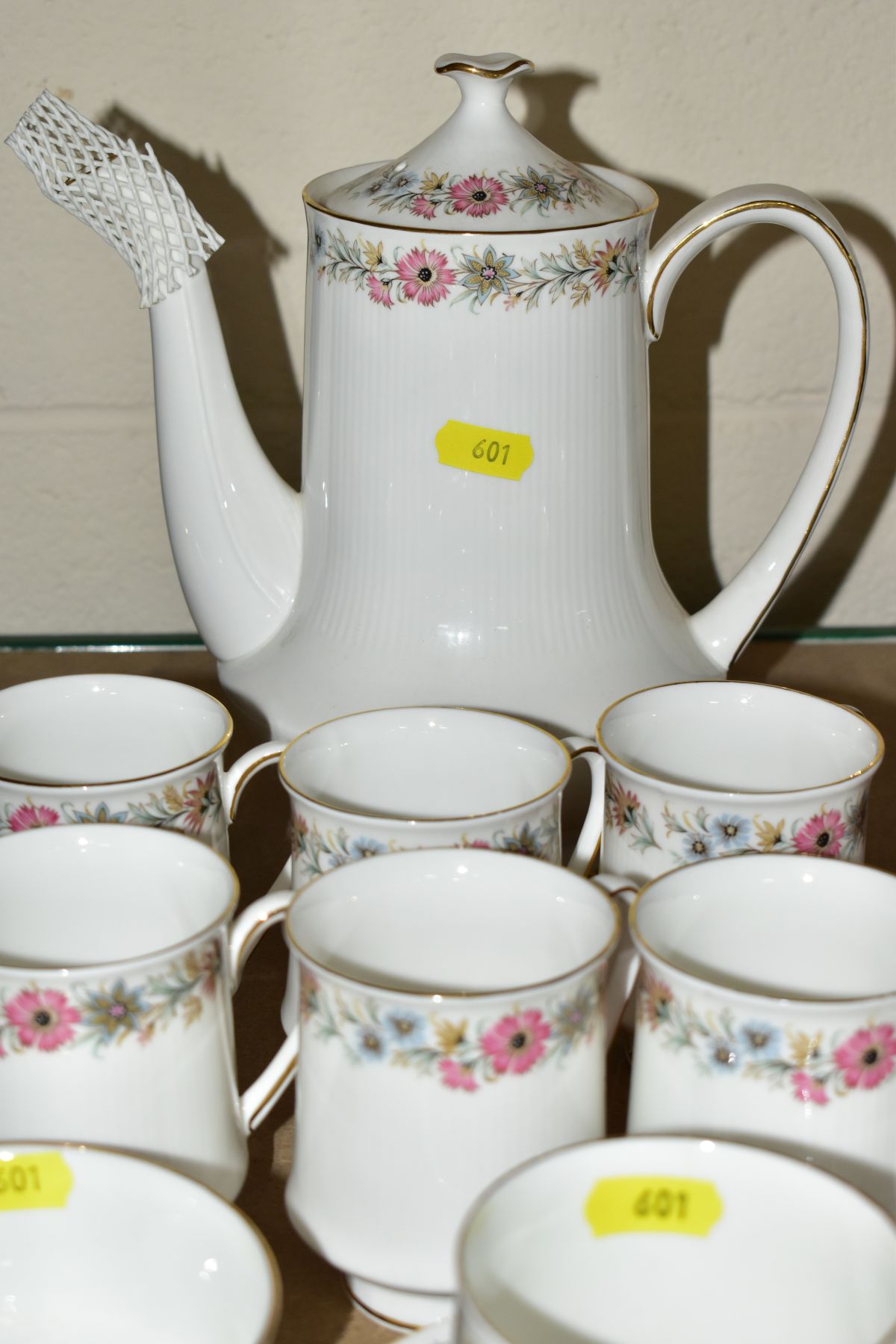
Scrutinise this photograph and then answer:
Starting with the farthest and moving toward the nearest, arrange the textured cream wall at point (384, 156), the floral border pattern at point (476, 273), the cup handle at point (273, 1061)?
the textured cream wall at point (384, 156)
the floral border pattern at point (476, 273)
the cup handle at point (273, 1061)

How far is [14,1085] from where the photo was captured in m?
0.43

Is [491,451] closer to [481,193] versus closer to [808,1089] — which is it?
[481,193]

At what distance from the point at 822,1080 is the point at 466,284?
32cm

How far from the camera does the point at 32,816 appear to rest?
531 millimetres

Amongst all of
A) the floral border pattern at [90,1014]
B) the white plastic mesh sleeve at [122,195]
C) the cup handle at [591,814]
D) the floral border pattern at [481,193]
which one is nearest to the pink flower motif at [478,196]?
the floral border pattern at [481,193]

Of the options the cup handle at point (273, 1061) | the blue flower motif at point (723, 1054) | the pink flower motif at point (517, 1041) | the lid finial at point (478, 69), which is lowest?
the cup handle at point (273, 1061)

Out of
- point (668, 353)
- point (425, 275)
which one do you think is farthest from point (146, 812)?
point (668, 353)

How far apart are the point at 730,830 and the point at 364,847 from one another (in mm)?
126

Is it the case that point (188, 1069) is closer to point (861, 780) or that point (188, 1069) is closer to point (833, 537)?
point (861, 780)

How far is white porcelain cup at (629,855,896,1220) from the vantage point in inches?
16.0

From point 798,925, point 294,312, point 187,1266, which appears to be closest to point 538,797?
point 798,925

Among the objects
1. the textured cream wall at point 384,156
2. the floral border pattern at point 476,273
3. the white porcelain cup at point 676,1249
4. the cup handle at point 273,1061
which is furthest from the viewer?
the textured cream wall at point 384,156

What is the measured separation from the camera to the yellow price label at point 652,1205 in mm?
372

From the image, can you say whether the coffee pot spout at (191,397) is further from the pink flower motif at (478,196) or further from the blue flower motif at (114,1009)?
the blue flower motif at (114,1009)
